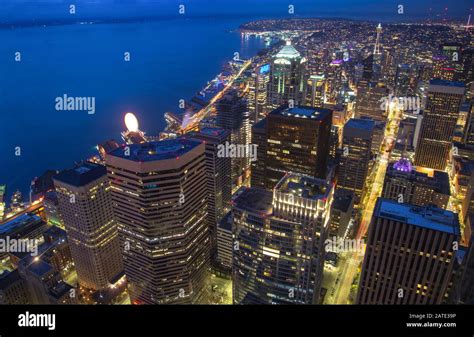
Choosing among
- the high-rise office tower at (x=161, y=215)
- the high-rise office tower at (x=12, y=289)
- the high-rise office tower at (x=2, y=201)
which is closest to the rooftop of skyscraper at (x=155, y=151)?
the high-rise office tower at (x=161, y=215)

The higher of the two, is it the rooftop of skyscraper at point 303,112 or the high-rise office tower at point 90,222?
the rooftop of skyscraper at point 303,112

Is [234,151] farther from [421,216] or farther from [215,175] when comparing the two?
[421,216]

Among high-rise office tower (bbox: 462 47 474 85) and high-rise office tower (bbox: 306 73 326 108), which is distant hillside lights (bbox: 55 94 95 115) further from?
high-rise office tower (bbox: 462 47 474 85)

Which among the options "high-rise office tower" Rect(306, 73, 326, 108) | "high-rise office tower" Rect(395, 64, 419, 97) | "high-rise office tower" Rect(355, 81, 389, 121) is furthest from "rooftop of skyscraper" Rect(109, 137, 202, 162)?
"high-rise office tower" Rect(395, 64, 419, 97)

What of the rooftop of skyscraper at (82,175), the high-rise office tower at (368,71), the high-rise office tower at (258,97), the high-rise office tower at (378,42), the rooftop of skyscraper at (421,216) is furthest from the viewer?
the high-rise office tower at (378,42)

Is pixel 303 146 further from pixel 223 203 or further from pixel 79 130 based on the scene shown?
pixel 79 130

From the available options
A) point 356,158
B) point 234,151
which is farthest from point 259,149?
point 356,158

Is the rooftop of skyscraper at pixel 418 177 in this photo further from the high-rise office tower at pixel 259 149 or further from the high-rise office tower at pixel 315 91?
the high-rise office tower at pixel 315 91
